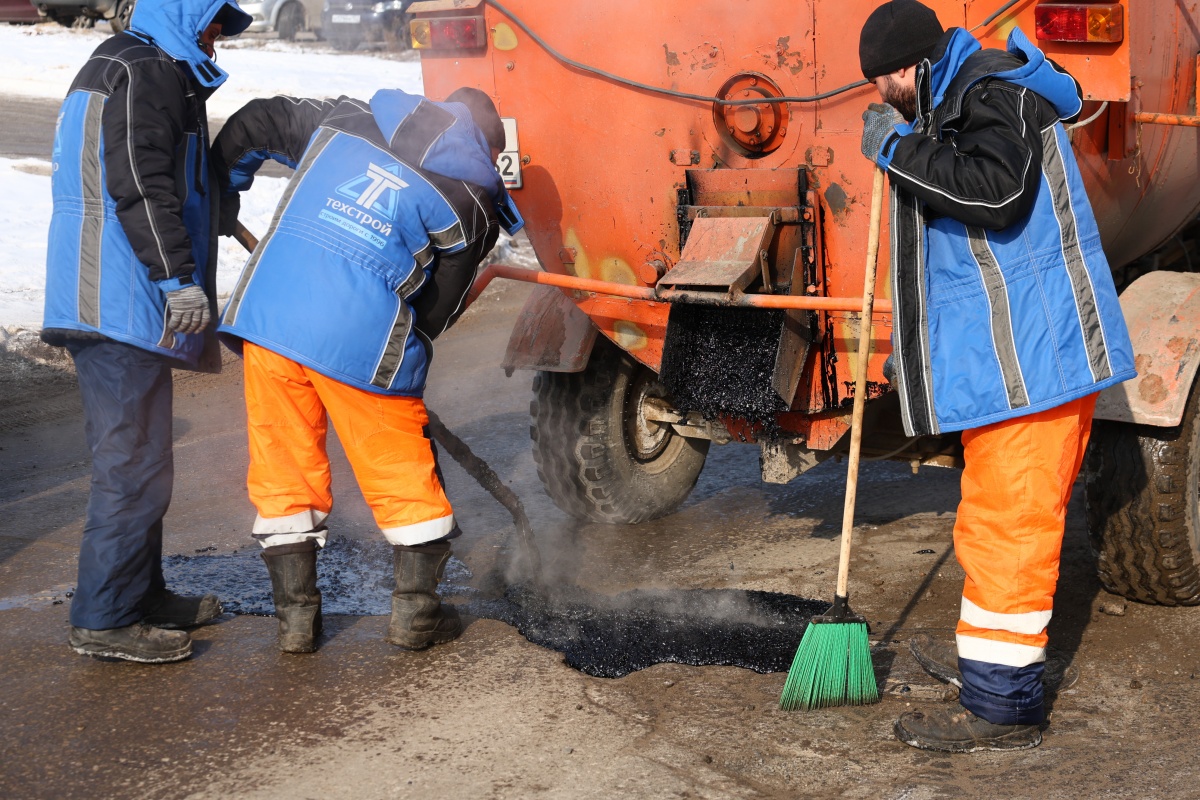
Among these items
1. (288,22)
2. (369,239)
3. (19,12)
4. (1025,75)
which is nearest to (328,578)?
(369,239)

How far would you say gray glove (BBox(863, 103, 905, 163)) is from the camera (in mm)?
2889

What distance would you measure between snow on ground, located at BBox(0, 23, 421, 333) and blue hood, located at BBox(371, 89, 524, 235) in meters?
4.35

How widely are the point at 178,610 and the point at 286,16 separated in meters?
18.0

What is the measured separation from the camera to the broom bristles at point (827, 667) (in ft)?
10.3

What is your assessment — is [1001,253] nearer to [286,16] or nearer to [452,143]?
[452,143]

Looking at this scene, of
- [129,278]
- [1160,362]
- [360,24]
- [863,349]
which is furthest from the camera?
[360,24]

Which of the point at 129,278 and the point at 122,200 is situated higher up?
the point at 122,200

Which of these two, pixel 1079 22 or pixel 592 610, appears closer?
pixel 1079 22

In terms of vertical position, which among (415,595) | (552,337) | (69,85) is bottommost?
(415,595)

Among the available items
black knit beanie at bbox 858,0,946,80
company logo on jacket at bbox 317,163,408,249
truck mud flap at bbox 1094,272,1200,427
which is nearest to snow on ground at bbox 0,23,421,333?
company logo on jacket at bbox 317,163,408,249

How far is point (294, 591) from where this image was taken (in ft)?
11.6

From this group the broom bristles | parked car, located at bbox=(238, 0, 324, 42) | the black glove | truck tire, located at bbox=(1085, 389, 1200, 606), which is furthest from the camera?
parked car, located at bbox=(238, 0, 324, 42)

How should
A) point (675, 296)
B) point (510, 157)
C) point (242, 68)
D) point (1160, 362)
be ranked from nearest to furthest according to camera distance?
1. point (1160, 362)
2. point (675, 296)
3. point (510, 157)
4. point (242, 68)

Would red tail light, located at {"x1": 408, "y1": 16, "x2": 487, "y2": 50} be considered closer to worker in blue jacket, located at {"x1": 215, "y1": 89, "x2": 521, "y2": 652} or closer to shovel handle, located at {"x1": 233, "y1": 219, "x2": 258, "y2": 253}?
worker in blue jacket, located at {"x1": 215, "y1": 89, "x2": 521, "y2": 652}
